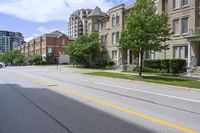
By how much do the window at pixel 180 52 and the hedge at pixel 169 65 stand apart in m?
2.43

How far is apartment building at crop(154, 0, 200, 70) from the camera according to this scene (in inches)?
1400

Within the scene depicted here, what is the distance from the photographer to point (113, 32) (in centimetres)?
5591

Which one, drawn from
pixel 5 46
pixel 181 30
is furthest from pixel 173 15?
pixel 5 46

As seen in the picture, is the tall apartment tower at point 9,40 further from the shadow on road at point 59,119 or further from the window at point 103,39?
the shadow on road at point 59,119

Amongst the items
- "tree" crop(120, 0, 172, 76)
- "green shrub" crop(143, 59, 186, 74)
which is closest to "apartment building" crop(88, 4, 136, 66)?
"green shrub" crop(143, 59, 186, 74)

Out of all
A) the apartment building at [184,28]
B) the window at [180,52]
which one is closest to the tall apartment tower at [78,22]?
the apartment building at [184,28]

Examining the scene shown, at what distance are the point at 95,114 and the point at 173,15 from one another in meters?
32.8

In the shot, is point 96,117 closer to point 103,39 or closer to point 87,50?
point 87,50

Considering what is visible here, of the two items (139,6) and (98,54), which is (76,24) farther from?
(139,6)

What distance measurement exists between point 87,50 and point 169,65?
76.8 ft

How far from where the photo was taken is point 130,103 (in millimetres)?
A: 11648

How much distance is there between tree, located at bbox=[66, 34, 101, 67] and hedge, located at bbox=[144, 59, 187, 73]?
61.3 ft

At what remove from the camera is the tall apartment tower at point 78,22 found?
185 metres

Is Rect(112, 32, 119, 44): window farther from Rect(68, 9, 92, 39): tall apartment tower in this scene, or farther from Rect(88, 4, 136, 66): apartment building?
Rect(68, 9, 92, 39): tall apartment tower
